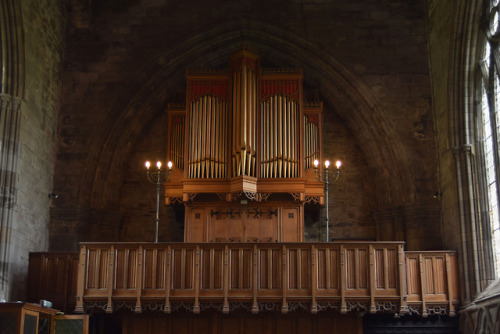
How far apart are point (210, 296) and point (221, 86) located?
6.62 metres

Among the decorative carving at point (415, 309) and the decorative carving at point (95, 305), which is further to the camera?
the decorative carving at point (415, 309)

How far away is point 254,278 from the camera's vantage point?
51.5 feet

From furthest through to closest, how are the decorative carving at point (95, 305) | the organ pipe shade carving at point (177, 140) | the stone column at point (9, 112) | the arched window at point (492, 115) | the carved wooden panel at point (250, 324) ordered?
the organ pipe shade carving at point (177, 140)
the carved wooden panel at point (250, 324)
the stone column at point (9, 112)
the decorative carving at point (95, 305)
the arched window at point (492, 115)

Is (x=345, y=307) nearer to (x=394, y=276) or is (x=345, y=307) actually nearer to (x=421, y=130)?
(x=394, y=276)

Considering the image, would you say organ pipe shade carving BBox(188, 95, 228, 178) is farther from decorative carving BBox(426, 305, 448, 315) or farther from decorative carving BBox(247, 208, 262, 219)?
decorative carving BBox(426, 305, 448, 315)

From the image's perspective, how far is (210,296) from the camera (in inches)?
616

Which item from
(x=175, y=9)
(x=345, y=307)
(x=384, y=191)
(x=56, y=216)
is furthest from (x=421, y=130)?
(x=56, y=216)

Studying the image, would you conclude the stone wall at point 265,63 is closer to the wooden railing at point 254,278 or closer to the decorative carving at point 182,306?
the wooden railing at point 254,278

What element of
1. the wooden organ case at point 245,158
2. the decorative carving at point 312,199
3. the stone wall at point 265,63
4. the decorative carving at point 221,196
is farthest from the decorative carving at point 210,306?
the stone wall at point 265,63

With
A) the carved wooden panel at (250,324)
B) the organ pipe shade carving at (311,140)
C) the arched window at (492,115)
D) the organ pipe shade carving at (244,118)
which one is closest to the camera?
the arched window at (492,115)

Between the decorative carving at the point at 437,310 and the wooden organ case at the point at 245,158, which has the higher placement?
the wooden organ case at the point at 245,158

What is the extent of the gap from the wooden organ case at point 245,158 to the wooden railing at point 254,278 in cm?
280

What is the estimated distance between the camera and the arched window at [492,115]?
15195mm

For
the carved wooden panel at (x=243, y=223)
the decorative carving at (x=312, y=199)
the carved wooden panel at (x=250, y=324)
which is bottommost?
the carved wooden panel at (x=250, y=324)
